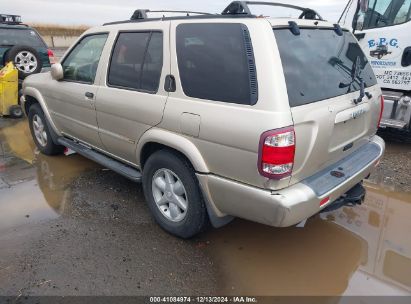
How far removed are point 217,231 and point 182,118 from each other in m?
1.26

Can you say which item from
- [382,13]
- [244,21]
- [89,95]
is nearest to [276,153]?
[244,21]

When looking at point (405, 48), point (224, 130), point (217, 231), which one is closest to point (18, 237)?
point (217, 231)

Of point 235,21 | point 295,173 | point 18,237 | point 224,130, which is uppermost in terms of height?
point 235,21

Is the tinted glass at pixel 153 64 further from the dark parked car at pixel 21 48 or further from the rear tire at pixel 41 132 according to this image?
the dark parked car at pixel 21 48

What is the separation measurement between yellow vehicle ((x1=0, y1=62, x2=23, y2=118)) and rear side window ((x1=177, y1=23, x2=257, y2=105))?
5.81 m

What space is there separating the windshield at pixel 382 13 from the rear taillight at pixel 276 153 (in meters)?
4.10

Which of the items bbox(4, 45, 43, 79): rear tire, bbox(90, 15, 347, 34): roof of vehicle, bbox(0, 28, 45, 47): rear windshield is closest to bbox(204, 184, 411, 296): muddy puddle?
bbox(90, 15, 347, 34): roof of vehicle

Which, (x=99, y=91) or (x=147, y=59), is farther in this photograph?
(x=99, y=91)

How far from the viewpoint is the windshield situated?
5594 millimetres

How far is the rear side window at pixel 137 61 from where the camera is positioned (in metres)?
3.25

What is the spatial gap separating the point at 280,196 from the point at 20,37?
889cm

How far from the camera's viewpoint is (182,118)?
2.89 m

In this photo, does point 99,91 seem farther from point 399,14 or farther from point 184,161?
point 399,14

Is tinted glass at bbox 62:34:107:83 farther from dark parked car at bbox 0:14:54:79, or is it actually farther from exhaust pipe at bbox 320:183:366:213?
Answer: dark parked car at bbox 0:14:54:79
